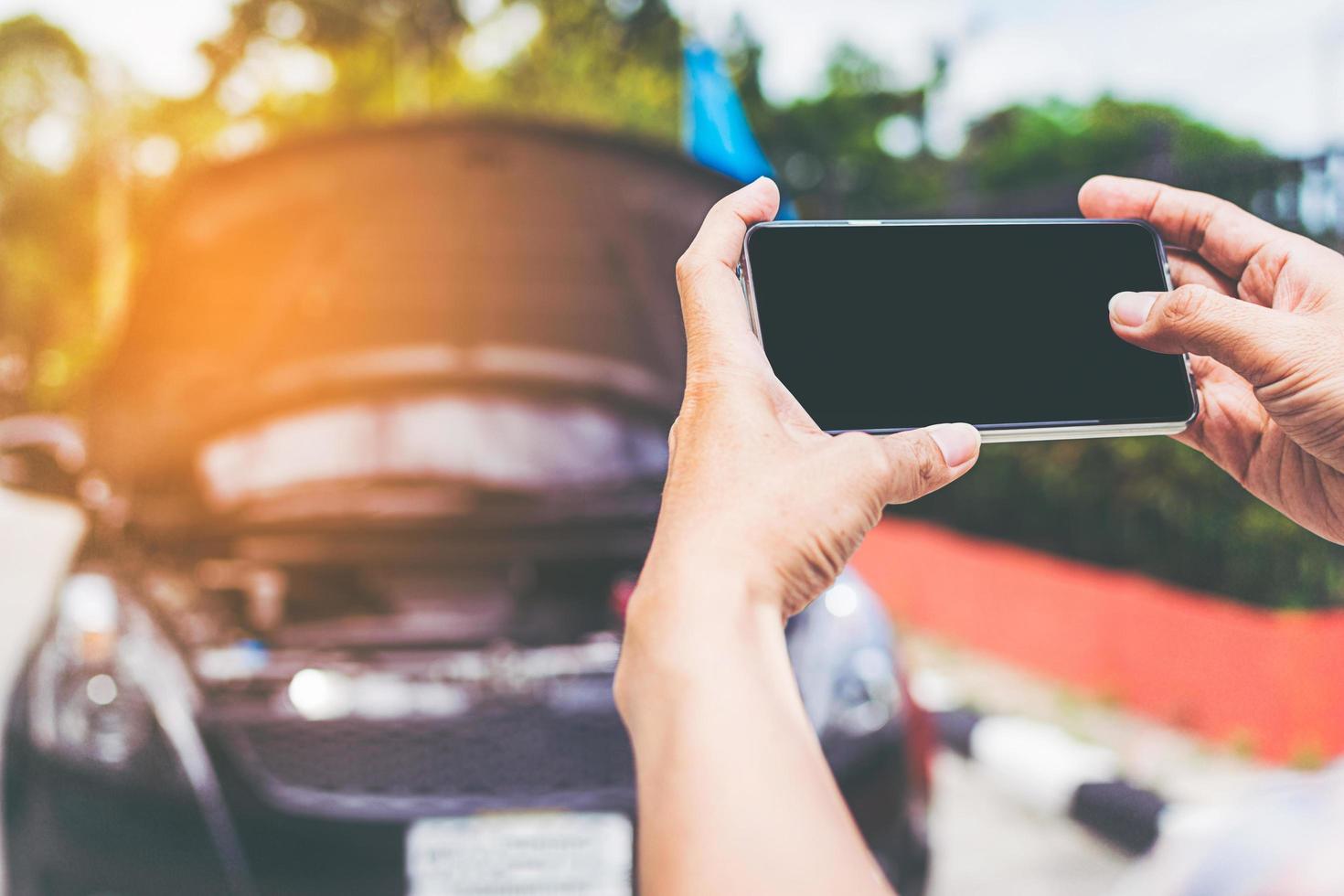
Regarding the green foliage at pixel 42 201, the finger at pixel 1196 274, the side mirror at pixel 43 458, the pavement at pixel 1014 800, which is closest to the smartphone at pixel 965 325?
the finger at pixel 1196 274

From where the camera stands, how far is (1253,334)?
1090 mm

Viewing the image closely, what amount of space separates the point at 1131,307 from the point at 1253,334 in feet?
0.50

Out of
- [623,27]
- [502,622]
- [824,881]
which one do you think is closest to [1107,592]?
[502,622]

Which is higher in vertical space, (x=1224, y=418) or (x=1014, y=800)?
(x=1224, y=418)

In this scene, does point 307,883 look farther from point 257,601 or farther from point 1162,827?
point 1162,827

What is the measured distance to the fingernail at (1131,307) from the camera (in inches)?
47.8

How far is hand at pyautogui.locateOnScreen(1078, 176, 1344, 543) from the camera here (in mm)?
1094

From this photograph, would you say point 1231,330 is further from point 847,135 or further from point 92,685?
point 847,135

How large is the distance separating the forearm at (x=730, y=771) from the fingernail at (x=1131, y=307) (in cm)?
59

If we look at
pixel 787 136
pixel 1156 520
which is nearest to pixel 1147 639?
pixel 1156 520

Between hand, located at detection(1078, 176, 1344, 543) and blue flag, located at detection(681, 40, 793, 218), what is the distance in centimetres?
237

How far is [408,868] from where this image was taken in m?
2.15

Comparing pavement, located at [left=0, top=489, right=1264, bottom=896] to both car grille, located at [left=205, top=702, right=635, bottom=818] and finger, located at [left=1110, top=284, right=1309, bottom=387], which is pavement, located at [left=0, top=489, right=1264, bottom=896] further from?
finger, located at [left=1110, top=284, right=1309, bottom=387]

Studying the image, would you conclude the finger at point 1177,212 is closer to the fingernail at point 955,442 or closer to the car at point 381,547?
the fingernail at point 955,442
